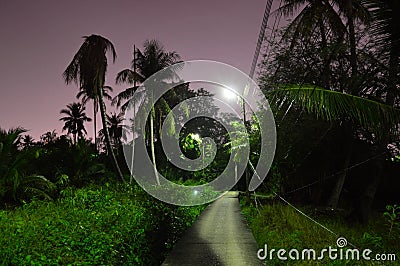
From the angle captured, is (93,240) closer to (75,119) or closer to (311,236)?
(311,236)

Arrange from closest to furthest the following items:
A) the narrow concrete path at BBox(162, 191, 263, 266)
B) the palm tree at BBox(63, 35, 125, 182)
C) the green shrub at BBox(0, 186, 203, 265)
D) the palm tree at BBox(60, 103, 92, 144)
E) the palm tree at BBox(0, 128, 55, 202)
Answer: the green shrub at BBox(0, 186, 203, 265), the narrow concrete path at BBox(162, 191, 263, 266), the palm tree at BBox(0, 128, 55, 202), the palm tree at BBox(63, 35, 125, 182), the palm tree at BBox(60, 103, 92, 144)

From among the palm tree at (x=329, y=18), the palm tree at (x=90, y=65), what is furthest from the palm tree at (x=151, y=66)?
the palm tree at (x=329, y=18)

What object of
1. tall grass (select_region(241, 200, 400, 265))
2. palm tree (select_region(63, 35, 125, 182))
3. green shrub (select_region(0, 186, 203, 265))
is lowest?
tall grass (select_region(241, 200, 400, 265))

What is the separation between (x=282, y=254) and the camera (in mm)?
6129

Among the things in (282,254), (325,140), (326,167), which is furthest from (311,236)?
(326,167)

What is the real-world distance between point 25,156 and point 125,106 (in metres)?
13.2

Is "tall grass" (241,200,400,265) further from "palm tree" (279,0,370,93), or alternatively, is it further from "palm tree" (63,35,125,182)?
"palm tree" (63,35,125,182)

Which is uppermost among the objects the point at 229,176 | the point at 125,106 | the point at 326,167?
the point at 125,106

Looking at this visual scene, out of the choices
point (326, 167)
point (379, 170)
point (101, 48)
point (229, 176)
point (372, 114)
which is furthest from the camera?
point (229, 176)

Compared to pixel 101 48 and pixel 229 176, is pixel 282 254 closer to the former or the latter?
pixel 101 48

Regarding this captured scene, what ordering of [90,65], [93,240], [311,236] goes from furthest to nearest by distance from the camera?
[90,65] < [311,236] < [93,240]

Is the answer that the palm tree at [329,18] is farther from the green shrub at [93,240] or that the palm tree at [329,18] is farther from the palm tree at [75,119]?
the palm tree at [75,119]

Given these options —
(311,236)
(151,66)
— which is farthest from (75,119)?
(311,236)

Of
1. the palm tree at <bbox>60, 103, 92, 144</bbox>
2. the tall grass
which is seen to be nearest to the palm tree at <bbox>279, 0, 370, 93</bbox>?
the tall grass
